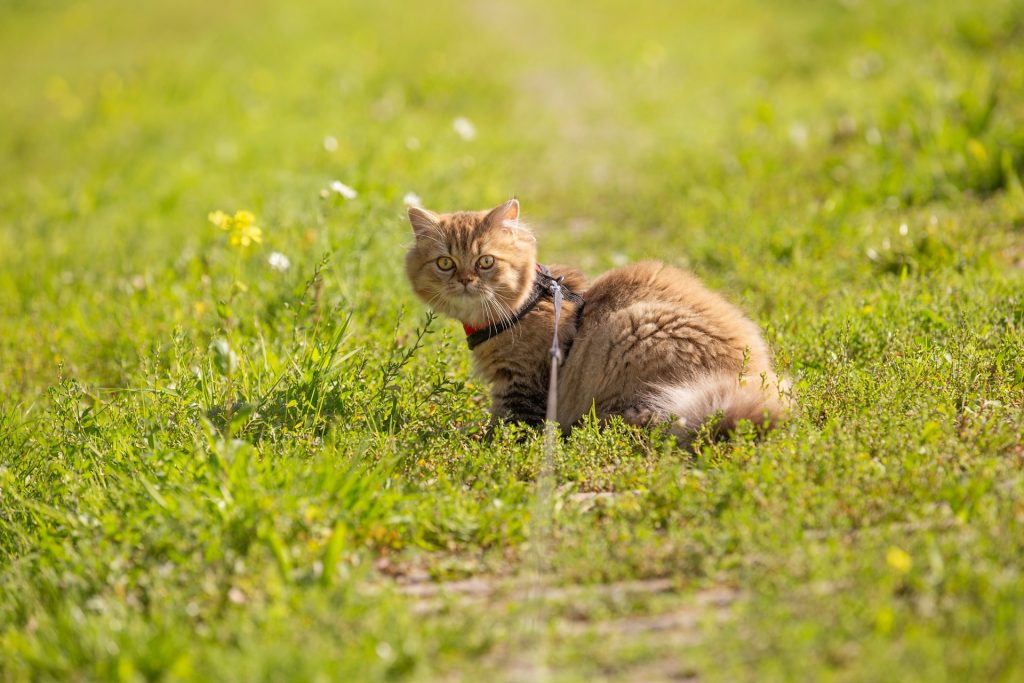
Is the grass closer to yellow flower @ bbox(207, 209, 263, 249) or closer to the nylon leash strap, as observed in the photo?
the nylon leash strap

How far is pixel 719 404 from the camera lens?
3.37 meters

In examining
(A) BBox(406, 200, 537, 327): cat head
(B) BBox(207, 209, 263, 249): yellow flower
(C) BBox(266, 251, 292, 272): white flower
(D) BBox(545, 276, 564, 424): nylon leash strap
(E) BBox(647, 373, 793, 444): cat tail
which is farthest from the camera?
(C) BBox(266, 251, 292, 272): white flower

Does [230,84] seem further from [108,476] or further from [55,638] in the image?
[55,638]

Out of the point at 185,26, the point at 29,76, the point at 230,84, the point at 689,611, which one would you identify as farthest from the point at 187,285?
the point at 185,26

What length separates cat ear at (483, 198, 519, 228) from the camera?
4.26 metres

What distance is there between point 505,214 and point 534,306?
48 centimetres

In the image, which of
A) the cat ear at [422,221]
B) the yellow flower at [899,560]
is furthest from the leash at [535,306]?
the yellow flower at [899,560]

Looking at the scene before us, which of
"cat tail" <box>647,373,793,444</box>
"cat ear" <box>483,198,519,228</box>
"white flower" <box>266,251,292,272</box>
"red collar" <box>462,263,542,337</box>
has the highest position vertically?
"cat ear" <box>483,198,519,228</box>

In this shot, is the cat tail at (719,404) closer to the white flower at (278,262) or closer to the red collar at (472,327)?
the red collar at (472,327)

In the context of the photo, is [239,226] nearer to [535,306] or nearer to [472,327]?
[472,327]

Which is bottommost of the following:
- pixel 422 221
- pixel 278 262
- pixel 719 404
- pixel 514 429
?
pixel 514 429

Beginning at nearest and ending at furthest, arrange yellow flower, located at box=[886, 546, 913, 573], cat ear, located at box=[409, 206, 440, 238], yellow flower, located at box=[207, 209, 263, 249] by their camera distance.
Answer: yellow flower, located at box=[886, 546, 913, 573], yellow flower, located at box=[207, 209, 263, 249], cat ear, located at box=[409, 206, 440, 238]

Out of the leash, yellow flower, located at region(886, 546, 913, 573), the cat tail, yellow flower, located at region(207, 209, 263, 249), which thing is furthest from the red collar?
yellow flower, located at region(886, 546, 913, 573)

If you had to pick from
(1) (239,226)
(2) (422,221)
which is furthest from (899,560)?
(1) (239,226)
